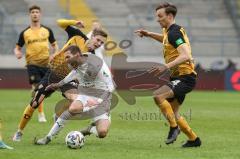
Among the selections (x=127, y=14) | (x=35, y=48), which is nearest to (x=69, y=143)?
(x=35, y=48)

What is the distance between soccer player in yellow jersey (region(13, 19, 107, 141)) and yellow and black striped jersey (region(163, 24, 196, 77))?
3.33 feet

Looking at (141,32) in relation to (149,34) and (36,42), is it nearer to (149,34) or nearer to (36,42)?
(149,34)

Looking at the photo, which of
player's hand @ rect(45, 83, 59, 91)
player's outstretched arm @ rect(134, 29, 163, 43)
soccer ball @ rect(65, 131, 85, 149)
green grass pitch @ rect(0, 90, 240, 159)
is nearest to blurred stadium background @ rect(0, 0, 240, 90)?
green grass pitch @ rect(0, 90, 240, 159)

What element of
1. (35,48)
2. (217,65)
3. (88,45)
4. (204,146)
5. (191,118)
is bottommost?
(217,65)

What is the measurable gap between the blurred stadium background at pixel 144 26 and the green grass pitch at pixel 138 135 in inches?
380

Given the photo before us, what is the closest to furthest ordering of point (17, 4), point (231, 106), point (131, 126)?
point (131, 126) → point (231, 106) → point (17, 4)

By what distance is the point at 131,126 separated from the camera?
570 inches

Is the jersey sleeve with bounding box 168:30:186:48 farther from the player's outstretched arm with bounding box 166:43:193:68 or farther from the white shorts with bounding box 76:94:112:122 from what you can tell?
the white shorts with bounding box 76:94:112:122

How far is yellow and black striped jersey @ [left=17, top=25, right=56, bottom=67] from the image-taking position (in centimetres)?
1564

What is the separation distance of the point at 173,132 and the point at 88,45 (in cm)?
204

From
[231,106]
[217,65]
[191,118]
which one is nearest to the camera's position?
[191,118]

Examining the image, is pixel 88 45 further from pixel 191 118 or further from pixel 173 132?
pixel 191 118

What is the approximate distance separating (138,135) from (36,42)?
429 cm

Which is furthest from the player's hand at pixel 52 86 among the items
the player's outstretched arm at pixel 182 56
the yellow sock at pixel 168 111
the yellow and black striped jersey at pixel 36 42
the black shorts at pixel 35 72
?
the yellow and black striped jersey at pixel 36 42
